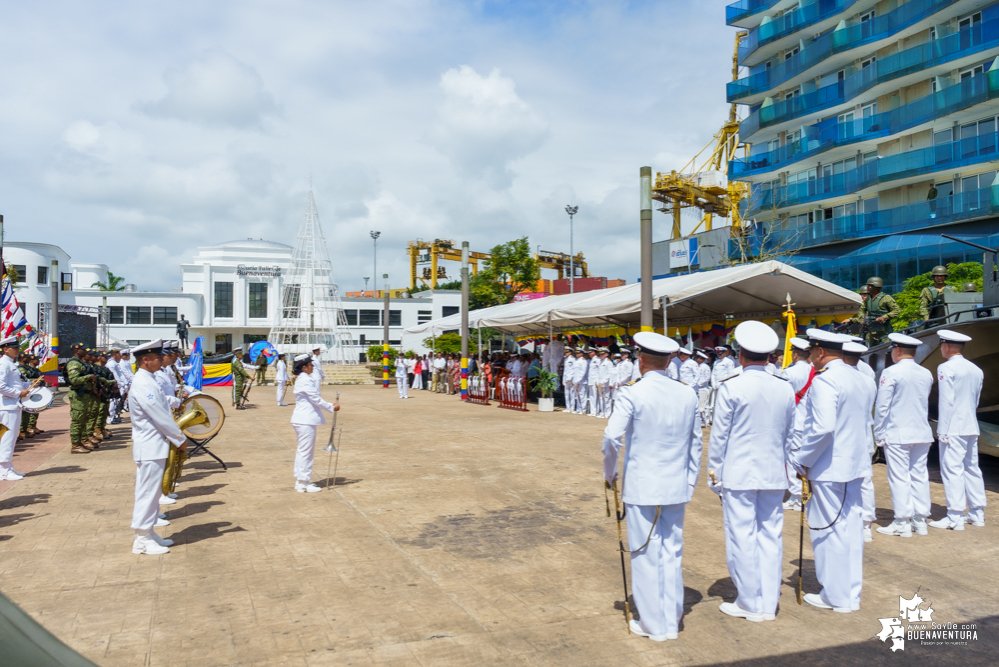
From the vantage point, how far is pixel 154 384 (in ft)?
21.0

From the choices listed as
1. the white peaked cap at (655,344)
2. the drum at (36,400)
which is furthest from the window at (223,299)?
the white peaked cap at (655,344)

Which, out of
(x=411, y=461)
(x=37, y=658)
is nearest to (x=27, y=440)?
(x=411, y=461)

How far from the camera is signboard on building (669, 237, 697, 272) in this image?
1676 inches

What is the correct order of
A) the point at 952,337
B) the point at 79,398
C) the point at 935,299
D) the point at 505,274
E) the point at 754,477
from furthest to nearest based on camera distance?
the point at 505,274 < the point at 79,398 < the point at 935,299 < the point at 952,337 < the point at 754,477

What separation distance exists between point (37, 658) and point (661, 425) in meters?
3.60

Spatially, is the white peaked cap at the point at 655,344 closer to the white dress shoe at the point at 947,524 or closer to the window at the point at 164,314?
the white dress shoe at the point at 947,524

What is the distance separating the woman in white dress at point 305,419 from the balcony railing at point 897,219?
24.5 metres

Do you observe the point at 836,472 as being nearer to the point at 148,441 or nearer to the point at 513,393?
the point at 148,441

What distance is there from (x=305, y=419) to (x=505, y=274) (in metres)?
38.5

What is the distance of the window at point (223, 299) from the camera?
58969 millimetres

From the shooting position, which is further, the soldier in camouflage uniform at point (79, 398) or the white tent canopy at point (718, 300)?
the white tent canopy at point (718, 300)

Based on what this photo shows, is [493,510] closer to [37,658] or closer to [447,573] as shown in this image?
[447,573]

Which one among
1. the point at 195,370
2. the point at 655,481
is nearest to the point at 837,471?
the point at 655,481

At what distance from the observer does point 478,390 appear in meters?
23.2
